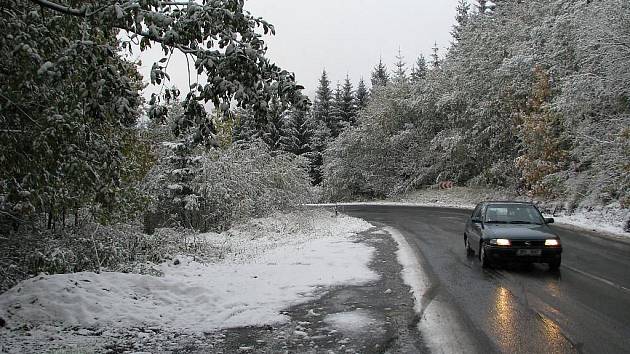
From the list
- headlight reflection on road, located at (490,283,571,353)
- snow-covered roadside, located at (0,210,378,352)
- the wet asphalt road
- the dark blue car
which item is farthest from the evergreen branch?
the dark blue car

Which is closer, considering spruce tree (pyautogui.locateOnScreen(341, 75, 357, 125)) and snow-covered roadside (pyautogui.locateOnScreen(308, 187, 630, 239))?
snow-covered roadside (pyautogui.locateOnScreen(308, 187, 630, 239))

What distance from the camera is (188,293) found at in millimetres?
8719

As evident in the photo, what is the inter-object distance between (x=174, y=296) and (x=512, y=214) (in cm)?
847

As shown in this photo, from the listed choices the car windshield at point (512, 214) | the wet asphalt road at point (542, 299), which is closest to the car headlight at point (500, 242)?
the wet asphalt road at point (542, 299)

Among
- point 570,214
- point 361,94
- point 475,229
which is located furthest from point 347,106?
point 475,229

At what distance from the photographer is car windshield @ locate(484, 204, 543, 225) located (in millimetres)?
12484

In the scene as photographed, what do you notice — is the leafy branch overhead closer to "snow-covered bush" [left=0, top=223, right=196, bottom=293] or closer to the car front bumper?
"snow-covered bush" [left=0, top=223, right=196, bottom=293]

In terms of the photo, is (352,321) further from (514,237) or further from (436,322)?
(514,237)

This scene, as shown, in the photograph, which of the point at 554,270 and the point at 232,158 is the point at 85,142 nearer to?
the point at 554,270

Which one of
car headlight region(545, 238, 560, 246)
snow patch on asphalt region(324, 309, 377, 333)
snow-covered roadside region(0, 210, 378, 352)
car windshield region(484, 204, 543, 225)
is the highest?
car windshield region(484, 204, 543, 225)

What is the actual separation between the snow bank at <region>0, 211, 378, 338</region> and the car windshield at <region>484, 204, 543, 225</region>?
334cm

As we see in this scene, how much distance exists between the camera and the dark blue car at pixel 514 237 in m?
10.9

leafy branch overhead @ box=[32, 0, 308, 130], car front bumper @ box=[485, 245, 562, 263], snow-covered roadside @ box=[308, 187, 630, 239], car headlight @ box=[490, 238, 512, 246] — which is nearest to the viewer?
leafy branch overhead @ box=[32, 0, 308, 130]

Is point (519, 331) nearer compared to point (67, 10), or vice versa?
point (67, 10)
